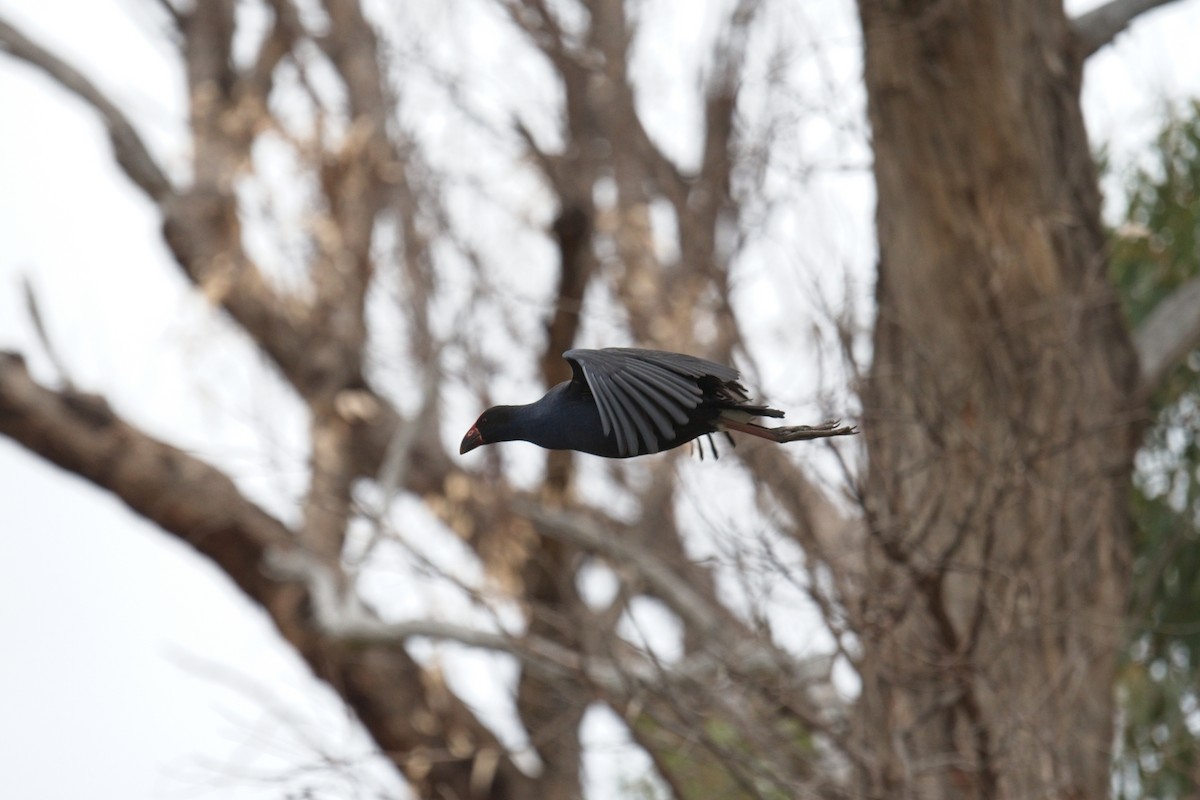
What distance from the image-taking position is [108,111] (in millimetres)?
8195

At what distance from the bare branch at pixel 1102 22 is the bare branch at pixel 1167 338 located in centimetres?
105

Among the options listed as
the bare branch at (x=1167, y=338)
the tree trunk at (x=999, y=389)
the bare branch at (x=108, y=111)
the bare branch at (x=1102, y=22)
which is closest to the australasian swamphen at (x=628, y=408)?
the tree trunk at (x=999, y=389)

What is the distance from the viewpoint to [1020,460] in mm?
4848

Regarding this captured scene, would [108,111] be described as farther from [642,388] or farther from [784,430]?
[642,388]

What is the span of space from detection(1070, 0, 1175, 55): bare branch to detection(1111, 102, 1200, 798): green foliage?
43.5 inches

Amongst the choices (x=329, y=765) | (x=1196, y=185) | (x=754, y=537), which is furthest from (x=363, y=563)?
(x=1196, y=185)

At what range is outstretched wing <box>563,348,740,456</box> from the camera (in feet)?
5.91

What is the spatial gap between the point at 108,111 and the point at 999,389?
17.2 ft

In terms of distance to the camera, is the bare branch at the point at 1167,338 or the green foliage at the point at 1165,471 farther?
the green foliage at the point at 1165,471

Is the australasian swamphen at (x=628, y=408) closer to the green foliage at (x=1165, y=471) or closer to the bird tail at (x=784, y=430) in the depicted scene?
the bird tail at (x=784, y=430)

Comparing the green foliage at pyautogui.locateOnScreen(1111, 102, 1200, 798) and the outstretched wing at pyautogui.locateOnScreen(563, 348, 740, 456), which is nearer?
the outstretched wing at pyautogui.locateOnScreen(563, 348, 740, 456)

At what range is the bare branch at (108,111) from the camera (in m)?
8.07

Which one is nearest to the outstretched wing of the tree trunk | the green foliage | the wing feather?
the wing feather

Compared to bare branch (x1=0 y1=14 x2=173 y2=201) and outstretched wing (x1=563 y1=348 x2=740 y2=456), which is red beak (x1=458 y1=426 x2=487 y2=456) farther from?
bare branch (x1=0 y1=14 x2=173 y2=201)
